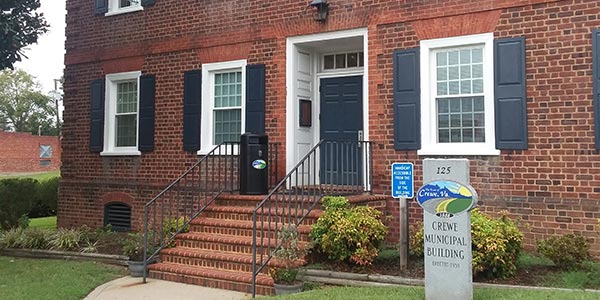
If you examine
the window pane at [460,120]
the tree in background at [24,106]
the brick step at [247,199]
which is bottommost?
the brick step at [247,199]

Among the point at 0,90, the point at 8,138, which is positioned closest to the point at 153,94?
the point at 8,138

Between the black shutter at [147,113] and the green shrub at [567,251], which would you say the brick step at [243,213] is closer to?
the black shutter at [147,113]

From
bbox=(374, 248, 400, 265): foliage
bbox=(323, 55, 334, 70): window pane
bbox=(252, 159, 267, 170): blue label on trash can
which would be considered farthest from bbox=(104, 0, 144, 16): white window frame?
bbox=(374, 248, 400, 265): foliage

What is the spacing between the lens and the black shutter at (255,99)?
9.98 metres

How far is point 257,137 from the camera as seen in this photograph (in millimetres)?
9156

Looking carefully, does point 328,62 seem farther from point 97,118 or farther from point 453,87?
point 97,118

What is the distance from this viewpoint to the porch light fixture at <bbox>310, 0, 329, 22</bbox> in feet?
30.7

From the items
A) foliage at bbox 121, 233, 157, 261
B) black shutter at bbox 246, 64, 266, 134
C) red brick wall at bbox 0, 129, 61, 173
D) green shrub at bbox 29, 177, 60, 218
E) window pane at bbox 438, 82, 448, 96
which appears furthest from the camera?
red brick wall at bbox 0, 129, 61, 173

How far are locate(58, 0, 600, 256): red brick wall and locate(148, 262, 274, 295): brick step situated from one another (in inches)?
102

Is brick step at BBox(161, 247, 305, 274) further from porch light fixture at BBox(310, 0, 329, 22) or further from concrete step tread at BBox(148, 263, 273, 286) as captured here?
porch light fixture at BBox(310, 0, 329, 22)

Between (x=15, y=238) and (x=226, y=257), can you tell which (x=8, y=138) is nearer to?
(x=15, y=238)

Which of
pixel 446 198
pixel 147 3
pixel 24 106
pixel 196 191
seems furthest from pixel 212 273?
pixel 24 106

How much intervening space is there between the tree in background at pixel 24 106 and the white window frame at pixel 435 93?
2447 inches

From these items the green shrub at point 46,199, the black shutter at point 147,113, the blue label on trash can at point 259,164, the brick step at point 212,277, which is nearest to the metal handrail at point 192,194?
the brick step at point 212,277
